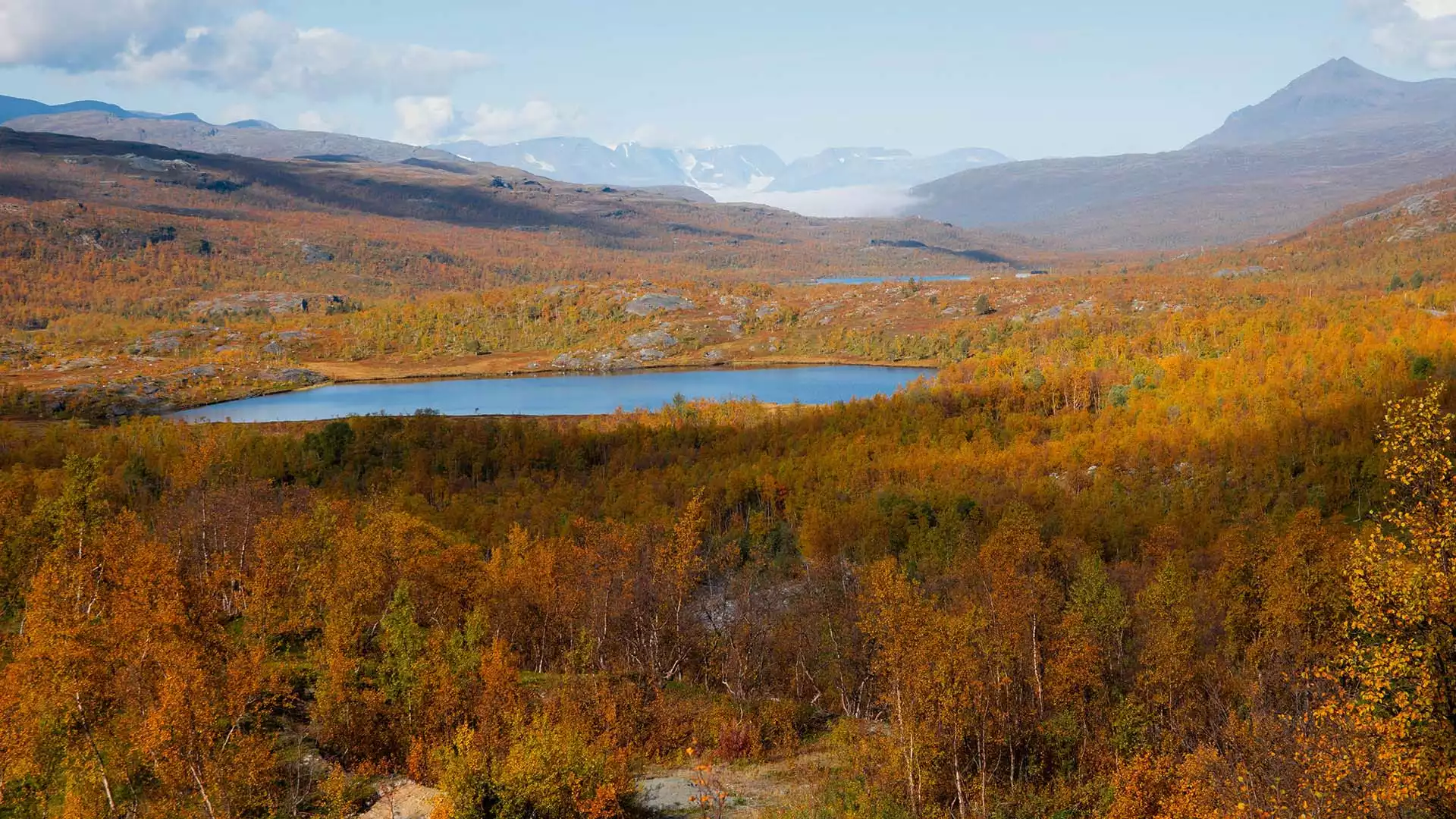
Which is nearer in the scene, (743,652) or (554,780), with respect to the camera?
(554,780)

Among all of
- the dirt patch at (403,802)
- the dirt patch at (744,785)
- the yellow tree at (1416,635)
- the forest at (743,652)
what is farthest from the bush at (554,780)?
the yellow tree at (1416,635)

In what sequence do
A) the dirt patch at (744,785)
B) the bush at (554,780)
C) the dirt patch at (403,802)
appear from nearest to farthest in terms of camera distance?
1. the bush at (554,780)
2. the dirt patch at (403,802)
3. the dirt patch at (744,785)

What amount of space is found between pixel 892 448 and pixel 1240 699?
8703 centimetres

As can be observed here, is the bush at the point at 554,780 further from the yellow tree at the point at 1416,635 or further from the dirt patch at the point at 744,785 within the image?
the yellow tree at the point at 1416,635

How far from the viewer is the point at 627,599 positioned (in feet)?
157

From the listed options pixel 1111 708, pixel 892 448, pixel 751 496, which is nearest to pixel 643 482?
pixel 751 496

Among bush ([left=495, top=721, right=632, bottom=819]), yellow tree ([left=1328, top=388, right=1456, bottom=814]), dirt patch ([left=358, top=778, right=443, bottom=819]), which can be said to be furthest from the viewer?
dirt patch ([left=358, top=778, right=443, bottom=819])

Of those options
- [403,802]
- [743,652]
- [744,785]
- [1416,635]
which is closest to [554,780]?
[403,802]

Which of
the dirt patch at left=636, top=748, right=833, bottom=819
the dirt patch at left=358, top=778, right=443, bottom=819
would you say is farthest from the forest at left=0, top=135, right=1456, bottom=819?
the dirt patch at left=358, top=778, right=443, bottom=819

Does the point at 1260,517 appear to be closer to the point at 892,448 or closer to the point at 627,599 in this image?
the point at 892,448

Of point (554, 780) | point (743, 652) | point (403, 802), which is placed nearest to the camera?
point (554, 780)

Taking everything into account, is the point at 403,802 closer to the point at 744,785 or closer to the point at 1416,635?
the point at 744,785

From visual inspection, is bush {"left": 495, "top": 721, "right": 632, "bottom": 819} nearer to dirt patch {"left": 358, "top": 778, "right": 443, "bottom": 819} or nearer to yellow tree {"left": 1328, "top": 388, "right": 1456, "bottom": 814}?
dirt patch {"left": 358, "top": 778, "right": 443, "bottom": 819}

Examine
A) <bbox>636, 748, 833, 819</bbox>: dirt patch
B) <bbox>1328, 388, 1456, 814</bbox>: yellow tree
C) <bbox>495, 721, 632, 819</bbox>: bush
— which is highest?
<bbox>1328, 388, 1456, 814</bbox>: yellow tree
